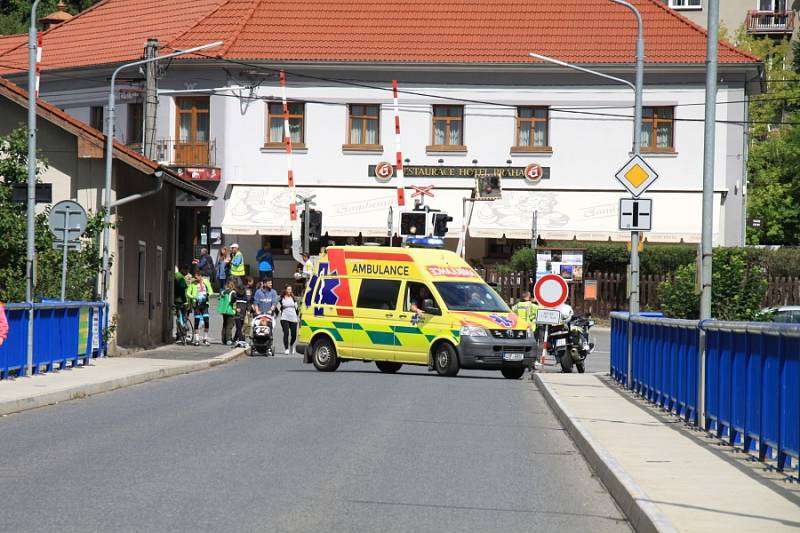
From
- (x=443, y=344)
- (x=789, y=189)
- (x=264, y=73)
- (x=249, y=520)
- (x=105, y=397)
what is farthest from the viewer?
(x=789, y=189)

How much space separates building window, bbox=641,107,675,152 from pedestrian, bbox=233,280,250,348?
78.2 feet

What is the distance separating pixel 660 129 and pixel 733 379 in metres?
44.4

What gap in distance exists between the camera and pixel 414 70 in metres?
57.8

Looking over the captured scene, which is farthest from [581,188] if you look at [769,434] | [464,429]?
[769,434]

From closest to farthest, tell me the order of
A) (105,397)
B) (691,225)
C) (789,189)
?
(105,397)
(691,225)
(789,189)

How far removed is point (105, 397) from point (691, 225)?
35837mm

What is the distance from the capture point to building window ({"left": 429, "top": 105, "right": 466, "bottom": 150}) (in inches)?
2276

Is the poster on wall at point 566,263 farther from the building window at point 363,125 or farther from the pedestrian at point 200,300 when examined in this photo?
the pedestrian at point 200,300

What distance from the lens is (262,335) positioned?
35.4 meters

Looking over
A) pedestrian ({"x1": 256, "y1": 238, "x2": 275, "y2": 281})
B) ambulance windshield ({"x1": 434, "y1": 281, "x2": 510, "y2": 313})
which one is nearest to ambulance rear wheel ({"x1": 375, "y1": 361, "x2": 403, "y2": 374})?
ambulance windshield ({"x1": 434, "y1": 281, "x2": 510, "y2": 313})

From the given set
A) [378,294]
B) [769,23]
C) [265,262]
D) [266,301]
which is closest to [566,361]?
[378,294]

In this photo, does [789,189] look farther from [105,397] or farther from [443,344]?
[105,397]

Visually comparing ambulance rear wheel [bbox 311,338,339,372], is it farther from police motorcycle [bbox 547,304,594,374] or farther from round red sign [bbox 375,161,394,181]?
round red sign [bbox 375,161,394,181]

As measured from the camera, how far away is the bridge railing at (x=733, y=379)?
37.6 ft
